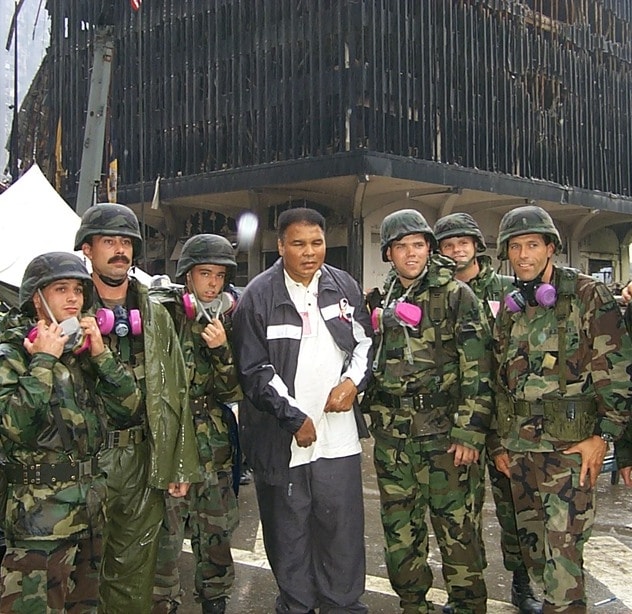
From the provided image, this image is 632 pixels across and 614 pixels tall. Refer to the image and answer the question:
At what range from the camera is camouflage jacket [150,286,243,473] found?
13.4ft

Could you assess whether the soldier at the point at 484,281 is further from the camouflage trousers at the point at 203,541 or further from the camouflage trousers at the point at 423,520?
the camouflage trousers at the point at 203,541

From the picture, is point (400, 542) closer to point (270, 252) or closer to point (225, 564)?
point (225, 564)

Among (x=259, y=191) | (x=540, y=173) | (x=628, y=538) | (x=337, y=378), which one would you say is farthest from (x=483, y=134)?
(x=337, y=378)

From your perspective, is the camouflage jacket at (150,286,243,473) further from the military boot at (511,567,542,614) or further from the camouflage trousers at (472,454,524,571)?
the military boot at (511,567,542,614)

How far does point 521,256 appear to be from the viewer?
3770mm

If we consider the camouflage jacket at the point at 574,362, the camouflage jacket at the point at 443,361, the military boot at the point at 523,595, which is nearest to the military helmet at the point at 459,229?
the camouflage jacket at the point at 443,361

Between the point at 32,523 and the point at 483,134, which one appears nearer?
the point at 32,523

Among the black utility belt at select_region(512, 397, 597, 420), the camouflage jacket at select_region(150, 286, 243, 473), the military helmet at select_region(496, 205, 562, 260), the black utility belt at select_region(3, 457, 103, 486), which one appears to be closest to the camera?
the black utility belt at select_region(3, 457, 103, 486)

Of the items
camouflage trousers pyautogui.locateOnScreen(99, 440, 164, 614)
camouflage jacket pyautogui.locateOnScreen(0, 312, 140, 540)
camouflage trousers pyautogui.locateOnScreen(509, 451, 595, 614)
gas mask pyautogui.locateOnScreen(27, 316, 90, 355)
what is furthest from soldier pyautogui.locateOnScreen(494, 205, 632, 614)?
gas mask pyautogui.locateOnScreen(27, 316, 90, 355)

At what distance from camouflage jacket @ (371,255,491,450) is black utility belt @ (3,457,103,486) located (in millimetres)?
1625

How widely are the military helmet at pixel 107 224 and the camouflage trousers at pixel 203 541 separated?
1.37 meters

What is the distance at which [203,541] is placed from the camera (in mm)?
4070

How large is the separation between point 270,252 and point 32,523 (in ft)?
67.3

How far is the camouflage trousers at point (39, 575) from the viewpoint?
2996 millimetres
